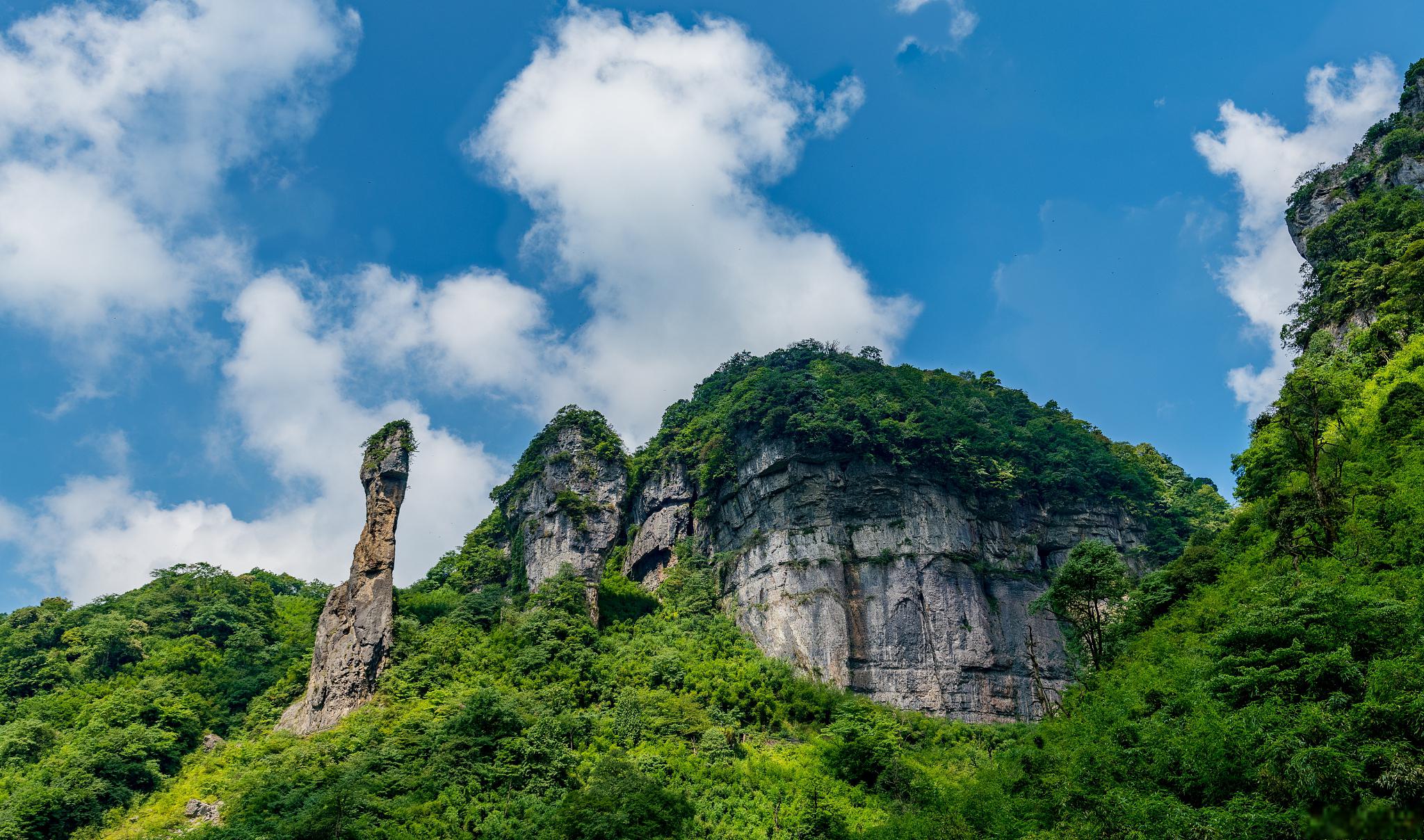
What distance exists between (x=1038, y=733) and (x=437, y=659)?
28.4 metres

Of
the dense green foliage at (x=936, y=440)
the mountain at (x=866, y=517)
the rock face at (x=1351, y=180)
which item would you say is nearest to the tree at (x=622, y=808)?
the mountain at (x=866, y=517)

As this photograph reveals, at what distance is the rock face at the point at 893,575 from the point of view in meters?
45.7

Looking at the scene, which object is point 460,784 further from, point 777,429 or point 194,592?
point 194,592

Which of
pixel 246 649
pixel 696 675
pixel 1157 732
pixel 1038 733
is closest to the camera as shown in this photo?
pixel 1157 732

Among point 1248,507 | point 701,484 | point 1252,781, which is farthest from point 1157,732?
point 701,484

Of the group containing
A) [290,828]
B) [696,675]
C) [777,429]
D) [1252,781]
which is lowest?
[290,828]

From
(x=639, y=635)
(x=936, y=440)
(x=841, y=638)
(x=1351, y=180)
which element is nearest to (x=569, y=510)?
(x=639, y=635)

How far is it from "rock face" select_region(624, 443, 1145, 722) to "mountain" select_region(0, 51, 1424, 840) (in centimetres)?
19

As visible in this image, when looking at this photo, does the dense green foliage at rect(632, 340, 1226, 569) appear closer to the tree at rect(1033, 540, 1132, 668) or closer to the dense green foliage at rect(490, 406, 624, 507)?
the dense green foliage at rect(490, 406, 624, 507)

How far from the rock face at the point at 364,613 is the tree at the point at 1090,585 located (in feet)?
101

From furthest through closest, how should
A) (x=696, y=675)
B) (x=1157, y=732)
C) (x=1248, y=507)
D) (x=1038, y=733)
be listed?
(x=696, y=675)
(x=1248, y=507)
(x=1038, y=733)
(x=1157, y=732)

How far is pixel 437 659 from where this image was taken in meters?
42.9

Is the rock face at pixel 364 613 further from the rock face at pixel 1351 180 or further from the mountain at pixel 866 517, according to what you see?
the rock face at pixel 1351 180

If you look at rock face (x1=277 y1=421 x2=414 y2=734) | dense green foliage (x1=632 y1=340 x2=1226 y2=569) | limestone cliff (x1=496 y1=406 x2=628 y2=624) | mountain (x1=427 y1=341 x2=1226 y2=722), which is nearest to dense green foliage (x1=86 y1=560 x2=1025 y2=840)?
rock face (x1=277 y1=421 x2=414 y2=734)
